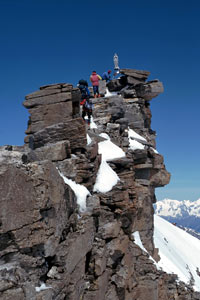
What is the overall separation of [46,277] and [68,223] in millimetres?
2300

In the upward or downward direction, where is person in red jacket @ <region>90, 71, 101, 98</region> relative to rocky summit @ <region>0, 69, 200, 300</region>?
upward

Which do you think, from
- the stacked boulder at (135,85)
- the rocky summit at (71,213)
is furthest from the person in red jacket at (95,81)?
the rocky summit at (71,213)

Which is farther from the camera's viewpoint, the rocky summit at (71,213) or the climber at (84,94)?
the climber at (84,94)

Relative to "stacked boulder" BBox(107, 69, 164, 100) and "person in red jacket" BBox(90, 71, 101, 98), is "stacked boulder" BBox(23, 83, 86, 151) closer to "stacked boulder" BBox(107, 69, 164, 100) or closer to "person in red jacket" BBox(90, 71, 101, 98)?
"person in red jacket" BBox(90, 71, 101, 98)

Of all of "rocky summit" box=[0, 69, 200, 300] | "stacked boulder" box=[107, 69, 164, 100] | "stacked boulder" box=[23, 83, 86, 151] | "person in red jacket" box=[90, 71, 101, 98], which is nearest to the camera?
"rocky summit" box=[0, 69, 200, 300]

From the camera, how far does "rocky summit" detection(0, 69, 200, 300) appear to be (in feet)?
23.7

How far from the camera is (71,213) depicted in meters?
10.9

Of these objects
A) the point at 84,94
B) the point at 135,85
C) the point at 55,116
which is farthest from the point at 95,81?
the point at 55,116

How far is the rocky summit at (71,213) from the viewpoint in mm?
7221

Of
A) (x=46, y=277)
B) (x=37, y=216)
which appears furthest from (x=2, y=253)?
(x=46, y=277)

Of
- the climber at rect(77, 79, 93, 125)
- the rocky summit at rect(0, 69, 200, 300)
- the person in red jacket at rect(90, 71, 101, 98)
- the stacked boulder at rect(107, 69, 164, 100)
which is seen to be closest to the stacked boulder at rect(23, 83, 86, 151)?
the rocky summit at rect(0, 69, 200, 300)

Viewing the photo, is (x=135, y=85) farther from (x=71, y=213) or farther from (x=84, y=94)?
(x=71, y=213)

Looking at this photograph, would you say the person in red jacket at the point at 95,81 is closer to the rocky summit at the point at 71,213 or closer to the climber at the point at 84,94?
the rocky summit at the point at 71,213

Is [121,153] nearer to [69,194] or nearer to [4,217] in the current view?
[69,194]
